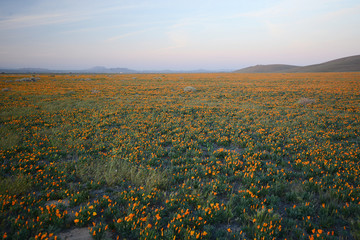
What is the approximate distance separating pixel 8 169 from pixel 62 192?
2676 mm

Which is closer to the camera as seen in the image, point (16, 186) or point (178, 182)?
point (16, 186)

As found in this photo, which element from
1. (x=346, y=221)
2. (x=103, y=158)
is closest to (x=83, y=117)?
(x=103, y=158)

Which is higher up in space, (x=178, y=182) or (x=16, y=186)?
(x=16, y=186)

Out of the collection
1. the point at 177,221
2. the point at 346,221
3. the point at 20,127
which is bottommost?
the point at 346,221

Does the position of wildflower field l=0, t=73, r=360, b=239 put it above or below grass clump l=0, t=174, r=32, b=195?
below

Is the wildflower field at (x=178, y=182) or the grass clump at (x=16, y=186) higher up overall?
the grass clump at (x=16, y=186)

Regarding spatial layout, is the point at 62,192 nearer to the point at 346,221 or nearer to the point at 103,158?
the point at 103,158

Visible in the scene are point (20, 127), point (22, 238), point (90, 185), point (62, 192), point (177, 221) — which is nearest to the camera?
point (22, 238)

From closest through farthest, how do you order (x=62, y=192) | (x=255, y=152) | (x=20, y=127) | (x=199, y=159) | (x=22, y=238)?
(x=22, y=238) → (x=62, y=192) → (x=199, y=159) → (x=255, y=152) → (x=20, y=127)

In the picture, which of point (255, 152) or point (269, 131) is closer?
point (255, 152)

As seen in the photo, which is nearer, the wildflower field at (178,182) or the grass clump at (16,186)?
the wildflower field at (178,182)

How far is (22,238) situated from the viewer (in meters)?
3.14

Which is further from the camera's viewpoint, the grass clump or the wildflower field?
the grass clump

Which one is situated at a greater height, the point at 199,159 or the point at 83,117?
the point at 83,117
